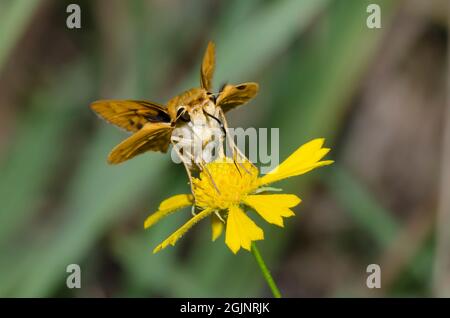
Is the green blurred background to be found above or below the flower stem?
above

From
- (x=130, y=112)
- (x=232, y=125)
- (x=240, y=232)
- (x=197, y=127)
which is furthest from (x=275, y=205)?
(x=232, y=125)

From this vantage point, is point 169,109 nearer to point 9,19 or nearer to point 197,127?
point 197,127

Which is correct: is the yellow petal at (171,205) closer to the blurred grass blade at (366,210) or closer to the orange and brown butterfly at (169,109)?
the orange and brown butterfly at (169,109)

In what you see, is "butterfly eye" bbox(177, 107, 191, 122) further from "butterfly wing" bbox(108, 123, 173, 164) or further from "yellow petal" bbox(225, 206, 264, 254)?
"yellow petal" bbox(225, 206, 264, 254)

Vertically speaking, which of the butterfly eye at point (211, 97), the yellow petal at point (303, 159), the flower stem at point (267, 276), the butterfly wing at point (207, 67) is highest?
the butterfly wing at point (207, 67)

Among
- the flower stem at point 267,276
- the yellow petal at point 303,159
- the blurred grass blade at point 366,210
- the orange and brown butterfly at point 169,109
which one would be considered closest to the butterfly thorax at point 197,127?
the orange and brown butterfly at point 169,109

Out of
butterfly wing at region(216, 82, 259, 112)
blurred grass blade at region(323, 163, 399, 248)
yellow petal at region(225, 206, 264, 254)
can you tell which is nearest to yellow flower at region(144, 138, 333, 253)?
yellow petal at region(225, 206, 264, 254)
